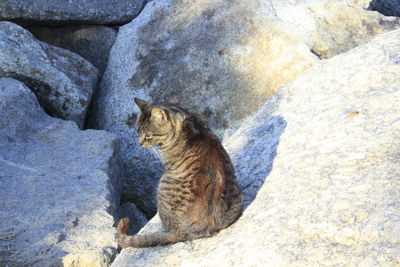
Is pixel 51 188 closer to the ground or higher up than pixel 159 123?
closer to the ground

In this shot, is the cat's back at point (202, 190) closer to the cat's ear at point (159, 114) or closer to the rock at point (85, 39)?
the cat's ear at point (159, 114)

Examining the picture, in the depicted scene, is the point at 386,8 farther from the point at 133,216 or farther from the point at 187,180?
the point at 187,180

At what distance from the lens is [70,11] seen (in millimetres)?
7406

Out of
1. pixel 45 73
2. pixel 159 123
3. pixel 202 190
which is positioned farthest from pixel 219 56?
pixel 202 190

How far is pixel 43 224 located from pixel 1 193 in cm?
62

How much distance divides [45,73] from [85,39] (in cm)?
127

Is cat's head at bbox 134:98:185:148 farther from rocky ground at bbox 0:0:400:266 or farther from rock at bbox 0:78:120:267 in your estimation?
rock at bbox 0:78:120:267

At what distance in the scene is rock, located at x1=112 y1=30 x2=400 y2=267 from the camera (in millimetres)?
3434

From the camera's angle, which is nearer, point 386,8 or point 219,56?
point 219,56

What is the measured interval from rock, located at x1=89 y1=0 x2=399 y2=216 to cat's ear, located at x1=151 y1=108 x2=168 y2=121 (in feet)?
7.48

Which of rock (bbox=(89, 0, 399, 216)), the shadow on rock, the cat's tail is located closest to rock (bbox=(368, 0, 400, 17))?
rock (bbox=(89, 0, 399, 216))

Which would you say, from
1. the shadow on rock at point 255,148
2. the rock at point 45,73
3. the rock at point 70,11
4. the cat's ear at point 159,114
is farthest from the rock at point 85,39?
the cat's ear at point 159,114

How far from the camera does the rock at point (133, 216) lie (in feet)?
19.3

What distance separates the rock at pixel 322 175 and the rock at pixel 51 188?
49 centimetres
